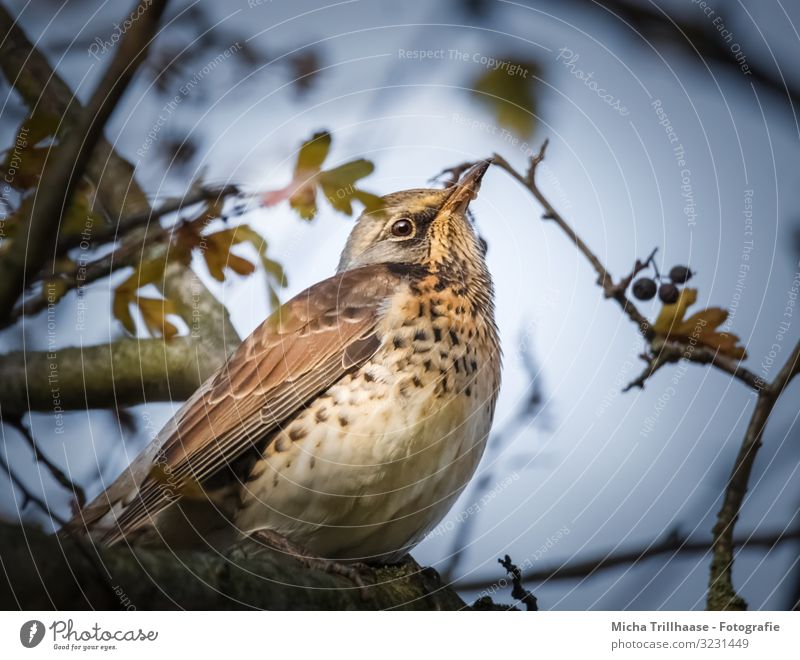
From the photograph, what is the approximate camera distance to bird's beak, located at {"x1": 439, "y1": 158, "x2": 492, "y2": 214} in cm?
230

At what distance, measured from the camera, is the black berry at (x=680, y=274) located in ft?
7.31

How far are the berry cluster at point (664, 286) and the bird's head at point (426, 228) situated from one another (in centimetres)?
39

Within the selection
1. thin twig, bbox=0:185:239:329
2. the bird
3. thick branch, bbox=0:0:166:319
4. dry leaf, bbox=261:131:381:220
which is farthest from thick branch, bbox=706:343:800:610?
thick branch, bbox=0:0:166:319

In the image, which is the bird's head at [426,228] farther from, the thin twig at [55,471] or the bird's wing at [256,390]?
the thin twig at [55,471]

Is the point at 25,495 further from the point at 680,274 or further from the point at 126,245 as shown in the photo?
the point at 680,274

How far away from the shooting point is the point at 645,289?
7.25 feet

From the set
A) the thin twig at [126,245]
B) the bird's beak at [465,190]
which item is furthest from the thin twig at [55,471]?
the bird's beak at [465,190]

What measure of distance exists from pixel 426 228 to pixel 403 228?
57 millimetres

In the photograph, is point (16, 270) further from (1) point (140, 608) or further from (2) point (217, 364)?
(2) point (217, 364)

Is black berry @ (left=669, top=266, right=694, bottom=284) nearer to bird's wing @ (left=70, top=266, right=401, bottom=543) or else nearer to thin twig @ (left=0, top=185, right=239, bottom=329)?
bird's wing @ (left=70, top=266, right=401, bottom=543)

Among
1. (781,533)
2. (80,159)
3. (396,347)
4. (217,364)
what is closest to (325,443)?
(396,347)

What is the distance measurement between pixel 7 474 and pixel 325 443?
629 mm

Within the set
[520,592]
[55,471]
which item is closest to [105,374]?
[55,471]

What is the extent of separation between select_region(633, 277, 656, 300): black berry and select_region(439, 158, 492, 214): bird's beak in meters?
0.44
